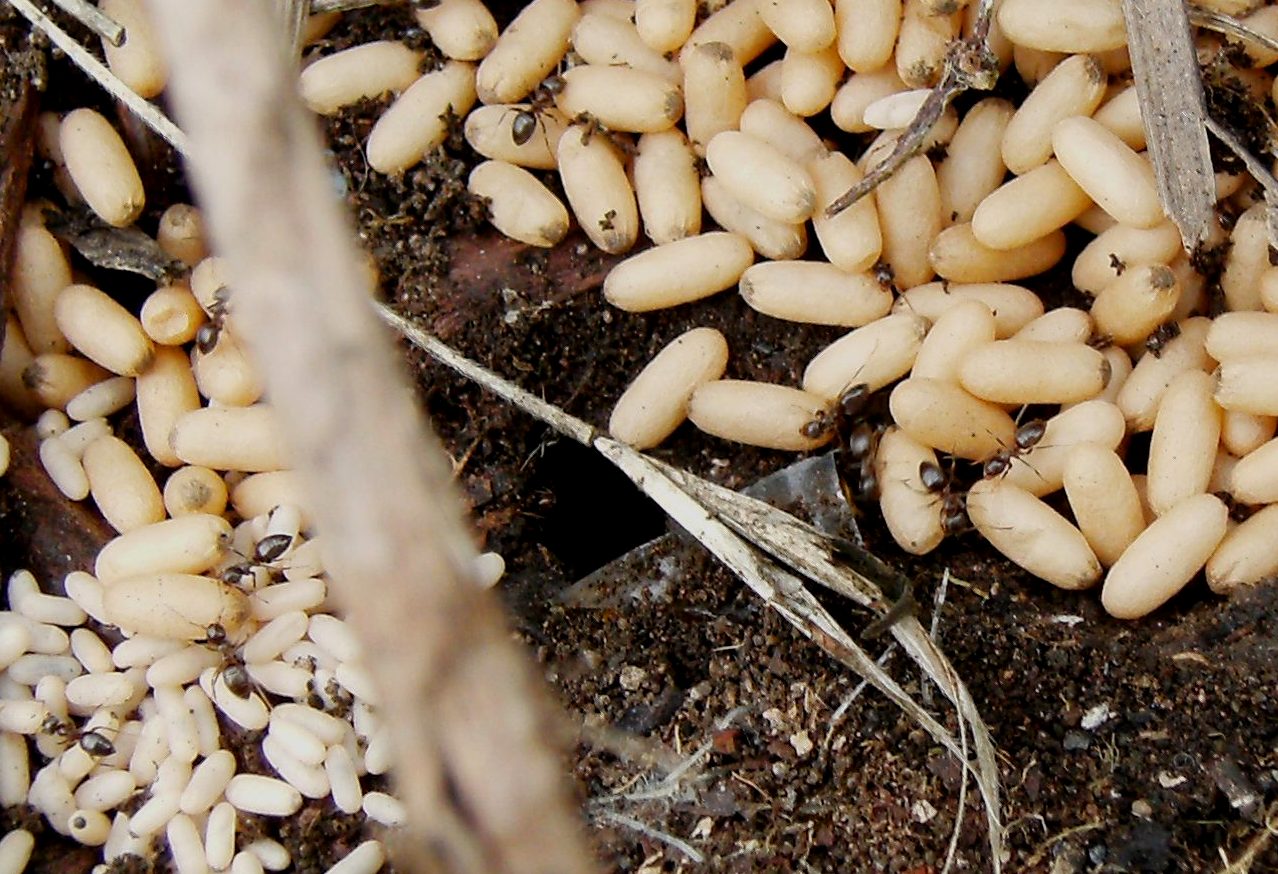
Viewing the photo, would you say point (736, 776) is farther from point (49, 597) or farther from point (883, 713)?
point (49, 597)

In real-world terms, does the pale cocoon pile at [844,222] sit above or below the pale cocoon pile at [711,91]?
below

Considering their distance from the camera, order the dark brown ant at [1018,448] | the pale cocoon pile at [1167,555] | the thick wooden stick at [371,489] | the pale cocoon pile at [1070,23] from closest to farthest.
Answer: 1. the thick wooden stick at [371,489]
2. the pale cocoon pile at [1167,555]
3. the dark brown ant at [1018,448]
4. the pale cocoon pile at [1070,23]

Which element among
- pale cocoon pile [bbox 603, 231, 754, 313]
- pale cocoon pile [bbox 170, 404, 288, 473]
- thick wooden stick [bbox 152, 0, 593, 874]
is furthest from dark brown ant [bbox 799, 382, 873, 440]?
thick wooden stick [bbox 152, 0, 593, 874]

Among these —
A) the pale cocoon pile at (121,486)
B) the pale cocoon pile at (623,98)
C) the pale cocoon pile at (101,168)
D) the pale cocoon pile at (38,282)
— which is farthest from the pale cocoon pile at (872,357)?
the pale cocoon pile at (38,282)

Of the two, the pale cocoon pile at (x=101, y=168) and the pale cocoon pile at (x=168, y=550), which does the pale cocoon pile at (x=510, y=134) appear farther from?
the pale cocoon pile at (x=168, y=550)

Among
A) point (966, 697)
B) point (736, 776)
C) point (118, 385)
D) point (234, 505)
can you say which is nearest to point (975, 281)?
point (966, 697)

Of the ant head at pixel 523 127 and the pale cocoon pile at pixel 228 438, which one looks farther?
the ant head at pixel 523 127
